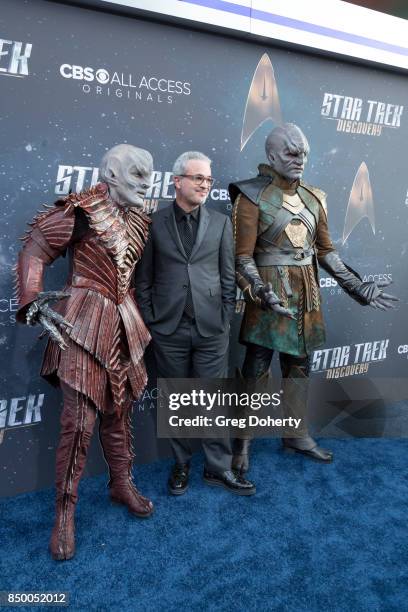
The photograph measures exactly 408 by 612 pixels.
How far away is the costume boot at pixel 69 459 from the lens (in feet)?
7.36

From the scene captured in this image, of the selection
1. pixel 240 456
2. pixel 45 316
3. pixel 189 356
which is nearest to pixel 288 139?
pixel 189 356

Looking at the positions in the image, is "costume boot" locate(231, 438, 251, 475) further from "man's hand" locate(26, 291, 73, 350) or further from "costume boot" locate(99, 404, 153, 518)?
"man's hand" locate(26, 291, 73, 350)

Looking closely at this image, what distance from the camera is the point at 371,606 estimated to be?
83.5 inches

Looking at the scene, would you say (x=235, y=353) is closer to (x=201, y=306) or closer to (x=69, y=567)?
(x=201, y=306)

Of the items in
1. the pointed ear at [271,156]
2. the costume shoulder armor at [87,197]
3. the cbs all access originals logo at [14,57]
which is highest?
the cbs all access originals logo at [14,57]

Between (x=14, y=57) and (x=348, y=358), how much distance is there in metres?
3.06

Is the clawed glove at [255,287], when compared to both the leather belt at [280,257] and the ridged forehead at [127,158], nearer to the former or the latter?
the leather belt at [280,257]

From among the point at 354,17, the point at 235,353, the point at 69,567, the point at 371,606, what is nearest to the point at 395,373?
the point at 235,353

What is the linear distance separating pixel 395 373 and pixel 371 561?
7.16 ft

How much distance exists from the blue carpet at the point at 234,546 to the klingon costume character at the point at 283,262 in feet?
1.36

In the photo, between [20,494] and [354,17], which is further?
[354,17]

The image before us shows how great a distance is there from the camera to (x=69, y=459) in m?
2.29

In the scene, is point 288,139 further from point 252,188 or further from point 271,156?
point 252,188

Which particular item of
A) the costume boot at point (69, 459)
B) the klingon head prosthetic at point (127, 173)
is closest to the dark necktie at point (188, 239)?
the klingon head prosthetic at point (127, 173)
